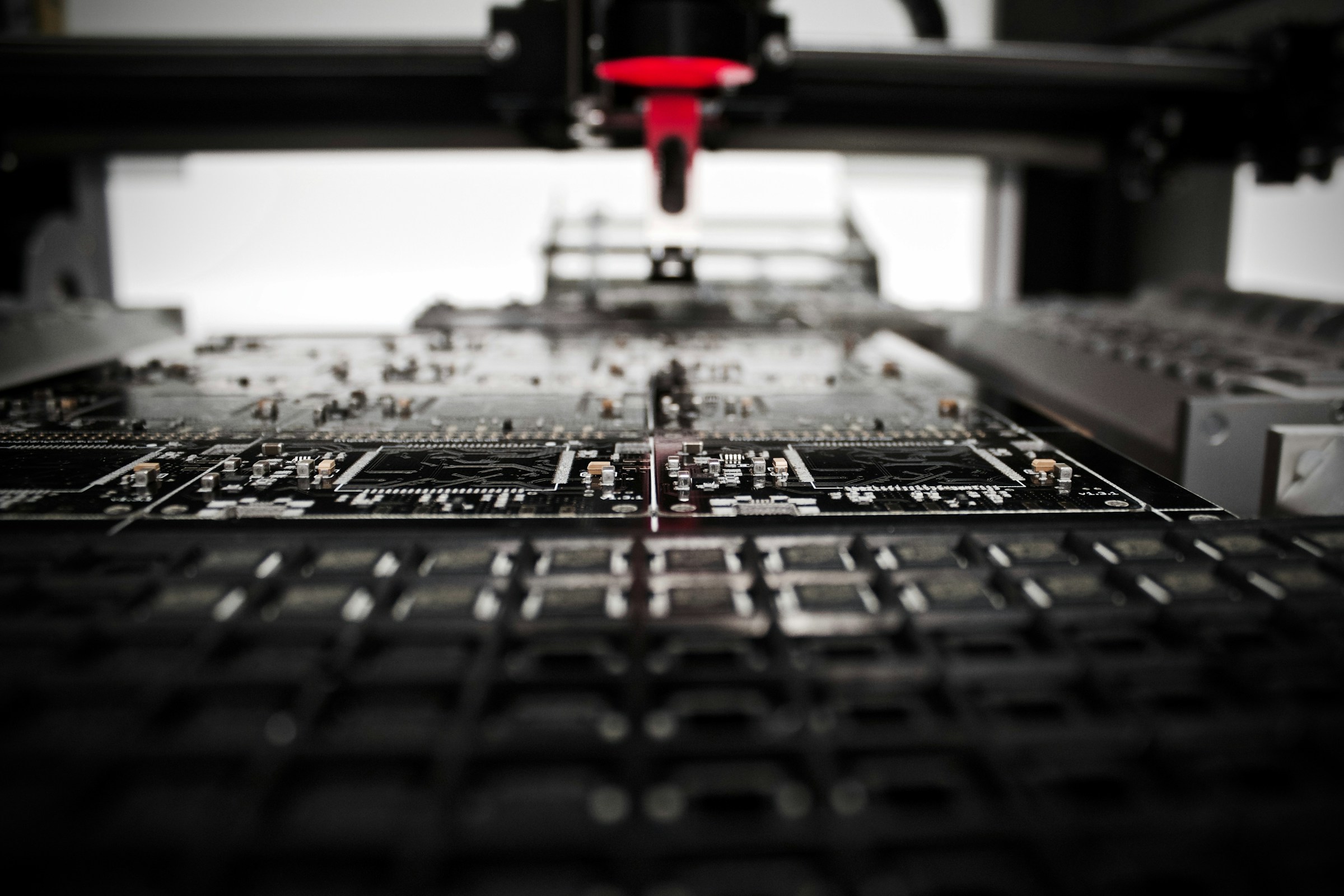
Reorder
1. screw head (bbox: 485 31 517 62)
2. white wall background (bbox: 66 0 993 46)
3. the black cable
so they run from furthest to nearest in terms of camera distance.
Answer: white wall background (bbox: 66 0 993 46), the black cable, screw head (bbox: 485 31 517 62)

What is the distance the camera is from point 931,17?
258 centimetres

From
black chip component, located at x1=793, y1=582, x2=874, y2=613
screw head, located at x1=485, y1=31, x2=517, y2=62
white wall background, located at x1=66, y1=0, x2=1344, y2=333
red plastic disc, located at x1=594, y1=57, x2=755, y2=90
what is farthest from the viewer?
white wall background, located at x1=66, y1=0, x2=1344, y2=333

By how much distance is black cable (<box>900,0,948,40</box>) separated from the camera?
8.45 feet

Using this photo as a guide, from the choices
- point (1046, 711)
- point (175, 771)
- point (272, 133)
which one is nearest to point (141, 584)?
point (175, 771)

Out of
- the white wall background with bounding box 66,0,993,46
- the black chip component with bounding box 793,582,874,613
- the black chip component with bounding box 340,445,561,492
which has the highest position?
the white wall background with bounding box 66,0,993,46

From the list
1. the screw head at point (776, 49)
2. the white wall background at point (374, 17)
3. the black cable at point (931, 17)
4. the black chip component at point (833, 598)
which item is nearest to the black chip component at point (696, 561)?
the black chip component at point (833, 598)

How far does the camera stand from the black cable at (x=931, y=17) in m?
2.57

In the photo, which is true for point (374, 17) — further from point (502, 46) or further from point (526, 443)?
point (526, 443)

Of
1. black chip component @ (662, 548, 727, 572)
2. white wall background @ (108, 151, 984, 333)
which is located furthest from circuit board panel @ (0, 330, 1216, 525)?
white wall background @ (108, 151, 984, 333)

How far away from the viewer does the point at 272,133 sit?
7.06ft

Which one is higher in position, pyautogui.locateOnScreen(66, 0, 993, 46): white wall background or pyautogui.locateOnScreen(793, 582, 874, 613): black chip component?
pyautogui.locateOnScreen(66, 0, 993, 46): white wall background

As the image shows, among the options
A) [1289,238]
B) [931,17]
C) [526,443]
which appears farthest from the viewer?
[1289,238]

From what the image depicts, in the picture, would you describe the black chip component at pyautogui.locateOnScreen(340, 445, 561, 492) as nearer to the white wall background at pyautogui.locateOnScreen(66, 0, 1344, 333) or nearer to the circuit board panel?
the circuit board panel

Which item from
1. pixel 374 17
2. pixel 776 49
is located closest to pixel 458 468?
pixel 776 49
